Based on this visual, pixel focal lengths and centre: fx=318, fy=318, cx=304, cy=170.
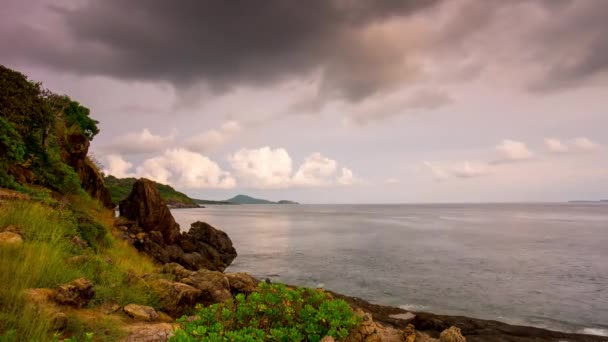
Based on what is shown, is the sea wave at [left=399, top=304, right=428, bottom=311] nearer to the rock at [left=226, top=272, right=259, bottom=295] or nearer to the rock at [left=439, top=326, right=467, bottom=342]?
the rock at [left=226, top=272, right=259, bottom=295]

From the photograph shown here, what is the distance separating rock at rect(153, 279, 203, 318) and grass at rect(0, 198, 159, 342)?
320mm

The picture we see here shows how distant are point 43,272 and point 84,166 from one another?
77.9 ft

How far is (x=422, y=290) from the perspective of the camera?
98.3 feet

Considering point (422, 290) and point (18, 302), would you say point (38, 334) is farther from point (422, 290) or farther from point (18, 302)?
point (422, 290)

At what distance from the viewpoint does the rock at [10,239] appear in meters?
8.12

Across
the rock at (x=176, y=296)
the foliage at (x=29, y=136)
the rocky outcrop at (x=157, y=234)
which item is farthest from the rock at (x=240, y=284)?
the rocky outcrop at (x=157, y=234)

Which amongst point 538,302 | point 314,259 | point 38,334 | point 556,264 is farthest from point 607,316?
point 38,334

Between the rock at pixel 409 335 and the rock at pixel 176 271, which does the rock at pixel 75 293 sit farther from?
the rock at pixel 409 335

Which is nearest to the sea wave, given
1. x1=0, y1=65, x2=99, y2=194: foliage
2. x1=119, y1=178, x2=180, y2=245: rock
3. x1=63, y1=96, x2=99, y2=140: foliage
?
x1=0, y1=65, x2=99, y2=194: foliage

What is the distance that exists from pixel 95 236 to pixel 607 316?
34.6 meters

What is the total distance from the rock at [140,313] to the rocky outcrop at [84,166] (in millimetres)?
18511

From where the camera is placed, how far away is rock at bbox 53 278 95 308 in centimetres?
726

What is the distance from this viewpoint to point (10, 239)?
27.6 ft

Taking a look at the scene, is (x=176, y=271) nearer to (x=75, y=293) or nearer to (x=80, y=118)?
(x=75, y=293)
